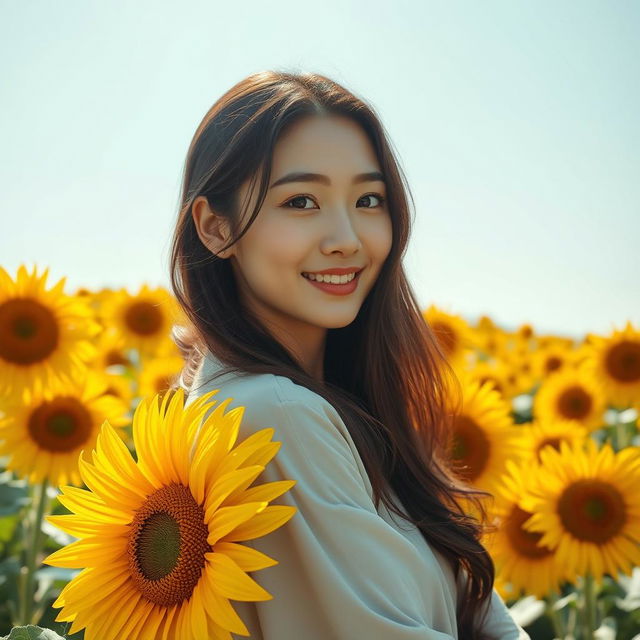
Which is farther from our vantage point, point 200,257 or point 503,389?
point 503,389

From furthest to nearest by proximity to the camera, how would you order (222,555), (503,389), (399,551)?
(503,389) < (399,551) < (222,555)

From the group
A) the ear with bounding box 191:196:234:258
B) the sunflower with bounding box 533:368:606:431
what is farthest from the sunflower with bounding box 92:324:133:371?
the ear with bounding box 191:196:234:258

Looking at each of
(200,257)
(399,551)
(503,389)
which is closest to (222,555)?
(399,551)

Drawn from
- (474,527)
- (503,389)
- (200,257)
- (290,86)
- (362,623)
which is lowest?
(503,389)

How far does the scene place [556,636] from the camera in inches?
150

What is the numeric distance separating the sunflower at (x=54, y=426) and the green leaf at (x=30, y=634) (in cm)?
226

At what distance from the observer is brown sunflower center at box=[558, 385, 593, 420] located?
19.5 ft

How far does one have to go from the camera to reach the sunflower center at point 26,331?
3.99 meters

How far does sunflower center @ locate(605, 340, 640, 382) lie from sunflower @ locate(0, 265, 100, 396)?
359 centimetres

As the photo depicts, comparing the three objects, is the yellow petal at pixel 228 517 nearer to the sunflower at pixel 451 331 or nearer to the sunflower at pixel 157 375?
the sunflower at pixel 157 375

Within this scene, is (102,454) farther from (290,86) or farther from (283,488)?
(290,86)

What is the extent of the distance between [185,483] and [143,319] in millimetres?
5613

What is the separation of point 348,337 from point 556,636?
198 centimetres

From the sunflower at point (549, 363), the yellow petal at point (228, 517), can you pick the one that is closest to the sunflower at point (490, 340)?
the sunflower at point (549, 363)
